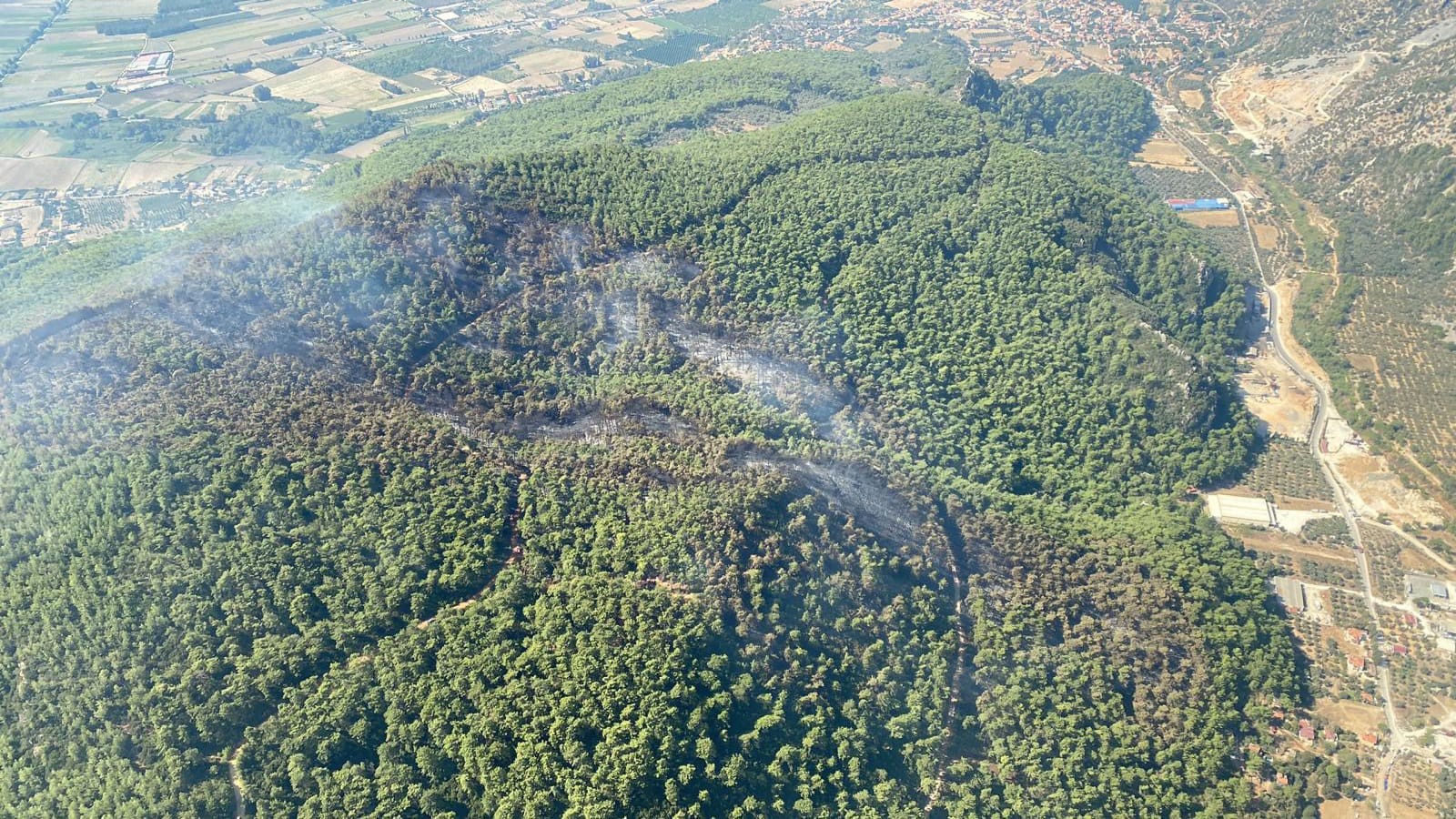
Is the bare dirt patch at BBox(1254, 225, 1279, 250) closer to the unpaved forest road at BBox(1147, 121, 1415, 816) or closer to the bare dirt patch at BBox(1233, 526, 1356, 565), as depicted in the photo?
the unpaved forest road at BBox(1147, 121, 1415, 816)

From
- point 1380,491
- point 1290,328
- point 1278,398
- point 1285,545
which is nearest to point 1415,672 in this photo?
point 1285,545

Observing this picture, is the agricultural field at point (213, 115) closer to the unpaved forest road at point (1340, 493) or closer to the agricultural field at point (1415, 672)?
the unpaved forest road at point (1340, 493)

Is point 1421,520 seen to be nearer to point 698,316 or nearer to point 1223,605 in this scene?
point 1223,605

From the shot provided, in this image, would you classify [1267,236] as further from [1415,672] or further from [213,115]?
[213,115]

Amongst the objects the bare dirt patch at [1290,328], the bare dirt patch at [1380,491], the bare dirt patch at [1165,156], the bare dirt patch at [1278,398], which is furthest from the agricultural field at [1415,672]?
the bare dirt patch at [1165,156]

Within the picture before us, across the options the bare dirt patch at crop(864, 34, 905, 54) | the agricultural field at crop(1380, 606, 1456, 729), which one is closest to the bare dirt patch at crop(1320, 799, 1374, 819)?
the agricultural field at crop(1380, 606, 1456, 729)
